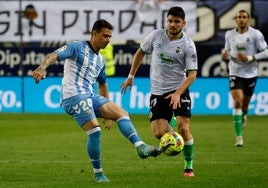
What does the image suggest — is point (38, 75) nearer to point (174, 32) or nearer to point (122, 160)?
point (174, 32)

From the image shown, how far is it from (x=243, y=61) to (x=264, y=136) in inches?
90.3

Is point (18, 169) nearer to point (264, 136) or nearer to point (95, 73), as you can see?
point (95, 73)

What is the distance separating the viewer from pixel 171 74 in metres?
13.6

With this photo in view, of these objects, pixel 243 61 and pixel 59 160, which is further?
pixel 243 61

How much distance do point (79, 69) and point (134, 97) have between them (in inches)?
585

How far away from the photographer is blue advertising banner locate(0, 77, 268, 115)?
27.2m

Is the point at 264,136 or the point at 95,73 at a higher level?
the point at 95,73

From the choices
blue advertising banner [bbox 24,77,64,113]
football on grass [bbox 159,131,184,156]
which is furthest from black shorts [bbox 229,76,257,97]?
blue advertising banner [bbox 24,77,64,113]

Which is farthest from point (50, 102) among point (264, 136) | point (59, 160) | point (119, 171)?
point (119, 171)

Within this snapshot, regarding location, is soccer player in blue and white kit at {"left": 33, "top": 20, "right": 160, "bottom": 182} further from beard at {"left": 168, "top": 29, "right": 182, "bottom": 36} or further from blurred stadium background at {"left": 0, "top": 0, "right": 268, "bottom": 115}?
blurred stadium background at {"left": 0, "top": 0, "right": 268, "bottom": 115}

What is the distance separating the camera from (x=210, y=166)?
48.2 feet

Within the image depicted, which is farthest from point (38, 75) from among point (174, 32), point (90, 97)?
point (174, 32)

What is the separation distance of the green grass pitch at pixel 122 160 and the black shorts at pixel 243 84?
3.17 ft

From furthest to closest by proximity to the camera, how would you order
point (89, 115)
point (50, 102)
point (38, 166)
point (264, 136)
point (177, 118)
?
point (50, 102) < point (264, 136) < point (38, 166) < point (177, 118) < point (89, 115)
